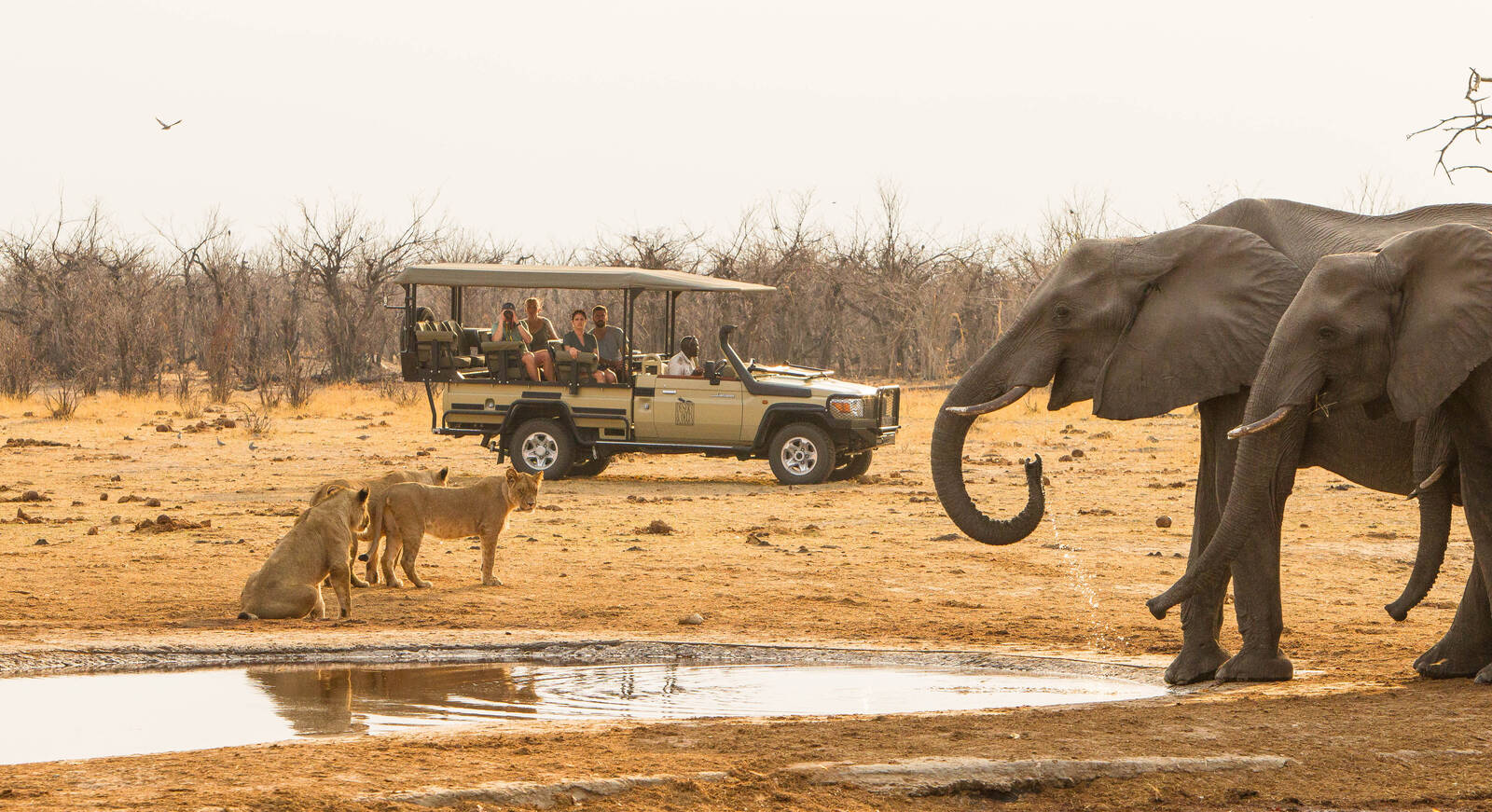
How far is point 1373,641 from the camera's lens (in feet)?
33.3

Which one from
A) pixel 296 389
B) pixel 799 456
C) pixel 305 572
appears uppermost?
pixel 296 389

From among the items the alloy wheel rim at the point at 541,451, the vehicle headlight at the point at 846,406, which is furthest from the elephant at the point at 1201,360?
the alloy wheel rim at the point at 541,451

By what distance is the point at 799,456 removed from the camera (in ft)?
64.4

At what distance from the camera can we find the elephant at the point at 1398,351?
297 inches

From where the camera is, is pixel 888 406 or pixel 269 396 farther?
pixel 269 396

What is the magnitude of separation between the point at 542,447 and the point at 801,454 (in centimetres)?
294

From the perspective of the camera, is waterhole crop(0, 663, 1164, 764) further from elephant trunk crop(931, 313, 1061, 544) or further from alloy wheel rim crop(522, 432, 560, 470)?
alloy wheel rim crop(522, 432, 560, 470)

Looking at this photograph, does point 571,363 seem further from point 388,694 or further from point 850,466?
point 388,694

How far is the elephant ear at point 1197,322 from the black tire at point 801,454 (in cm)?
1062

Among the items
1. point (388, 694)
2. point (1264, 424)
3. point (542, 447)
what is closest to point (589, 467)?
point (542, 447)

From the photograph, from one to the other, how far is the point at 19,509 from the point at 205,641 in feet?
26.1

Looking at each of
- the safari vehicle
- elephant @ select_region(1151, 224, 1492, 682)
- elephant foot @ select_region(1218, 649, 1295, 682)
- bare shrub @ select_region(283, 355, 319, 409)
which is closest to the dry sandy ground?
elephant foot @ select_region(1218, 649, 1295, 682)

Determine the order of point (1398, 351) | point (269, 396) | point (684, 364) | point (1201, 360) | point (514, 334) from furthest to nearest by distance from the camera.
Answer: point (269, 396)
point (514, 334)
point (684, 364)
point (1201, 360)
point (1398, 351)

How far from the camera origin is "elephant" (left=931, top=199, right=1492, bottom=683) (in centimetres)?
845
